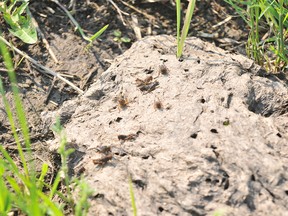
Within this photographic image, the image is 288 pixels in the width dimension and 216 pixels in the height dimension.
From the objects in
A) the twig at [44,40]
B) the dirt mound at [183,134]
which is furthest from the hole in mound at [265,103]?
the twig at [44,40]

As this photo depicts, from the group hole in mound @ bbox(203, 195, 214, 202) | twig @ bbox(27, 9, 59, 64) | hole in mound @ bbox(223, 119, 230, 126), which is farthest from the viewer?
twig @ bbox(27, 9, 59, 64)

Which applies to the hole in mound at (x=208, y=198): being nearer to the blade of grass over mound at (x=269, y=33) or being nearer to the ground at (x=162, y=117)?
the ground at (x=162, y=117)

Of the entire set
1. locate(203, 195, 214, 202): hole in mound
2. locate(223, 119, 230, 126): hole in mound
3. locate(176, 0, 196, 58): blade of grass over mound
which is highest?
locate(176, 0, 196, 58): blade of grass over mound

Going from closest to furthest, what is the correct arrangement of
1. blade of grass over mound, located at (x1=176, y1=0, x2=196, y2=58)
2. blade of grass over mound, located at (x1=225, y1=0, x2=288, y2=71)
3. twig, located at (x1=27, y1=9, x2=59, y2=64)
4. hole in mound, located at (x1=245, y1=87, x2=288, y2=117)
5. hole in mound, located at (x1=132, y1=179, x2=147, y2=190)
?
hole in mound, located at (x1=132, y1=179, x2=147, y2=190) → hole in mound, located at (x1=245, y1=87, x2=288, y2=117) → blade of grass over mound, located at (x1=176, y1=0, x2=196, y2=58) → blade of grass over mound, located at (x1=225, y1=0, x2=288, y2=71) → twig, located at (x1=27, y1=9, x2=59, y2=64)

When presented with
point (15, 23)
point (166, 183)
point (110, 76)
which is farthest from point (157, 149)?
point (15, 23)

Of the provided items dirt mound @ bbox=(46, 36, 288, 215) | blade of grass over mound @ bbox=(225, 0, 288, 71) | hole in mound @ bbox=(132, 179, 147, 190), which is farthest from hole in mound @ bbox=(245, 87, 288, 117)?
hole in mound @ bbox=(132, 179, 147, 190)

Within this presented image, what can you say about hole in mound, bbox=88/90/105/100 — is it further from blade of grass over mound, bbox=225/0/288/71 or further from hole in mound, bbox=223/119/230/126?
blade of grass over mound, bbox=225/0/288/71

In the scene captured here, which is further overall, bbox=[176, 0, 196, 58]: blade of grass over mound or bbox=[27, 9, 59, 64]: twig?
bbox=[27, 9, 59, 64]: twig

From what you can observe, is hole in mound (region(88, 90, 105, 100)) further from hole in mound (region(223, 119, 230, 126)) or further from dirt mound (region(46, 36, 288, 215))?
hole in mound (region(223, 119, 230, 126))

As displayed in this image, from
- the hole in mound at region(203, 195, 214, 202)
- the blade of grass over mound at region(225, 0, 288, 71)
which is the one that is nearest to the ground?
the hole in mound at region(203, 195, 214, 202)

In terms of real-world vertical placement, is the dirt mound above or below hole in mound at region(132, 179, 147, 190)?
above

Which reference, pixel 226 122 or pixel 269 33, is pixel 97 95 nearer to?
pixel 226 122
